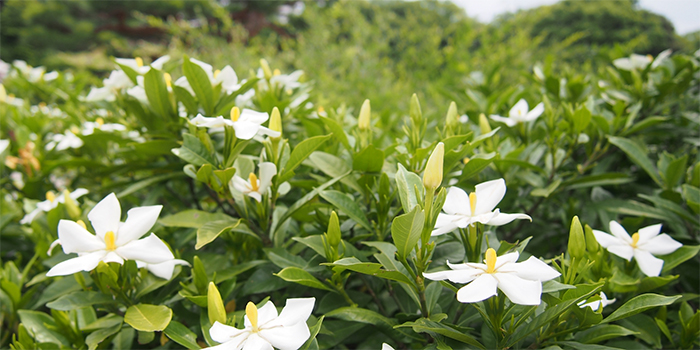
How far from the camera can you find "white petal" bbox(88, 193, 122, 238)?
91 cm

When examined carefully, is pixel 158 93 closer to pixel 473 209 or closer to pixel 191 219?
pixel 191 219

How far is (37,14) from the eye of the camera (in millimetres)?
15664

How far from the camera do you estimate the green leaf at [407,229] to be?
0.74 meters

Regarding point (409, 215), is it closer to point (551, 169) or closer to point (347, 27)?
point (551, 169)

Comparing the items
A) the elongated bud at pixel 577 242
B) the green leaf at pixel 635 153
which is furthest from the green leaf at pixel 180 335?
the green leaf at pixel 635 153

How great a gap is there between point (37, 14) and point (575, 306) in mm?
20323

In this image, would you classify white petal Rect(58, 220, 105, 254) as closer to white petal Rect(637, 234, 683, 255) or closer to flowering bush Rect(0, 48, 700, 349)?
flowering bush Rect(0, 48, 700, 349)

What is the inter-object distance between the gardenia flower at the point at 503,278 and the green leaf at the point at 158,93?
1.00 m

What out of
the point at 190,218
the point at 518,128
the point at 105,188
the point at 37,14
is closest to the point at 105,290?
the point at 190,218

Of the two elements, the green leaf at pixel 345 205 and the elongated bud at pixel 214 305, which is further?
the green leaf at pixel 345 205

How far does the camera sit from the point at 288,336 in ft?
2.40

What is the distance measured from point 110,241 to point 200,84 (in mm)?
546

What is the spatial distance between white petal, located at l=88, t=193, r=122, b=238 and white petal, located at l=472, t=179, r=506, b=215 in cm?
79

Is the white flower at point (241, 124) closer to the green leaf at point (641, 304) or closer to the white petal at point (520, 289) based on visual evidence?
the white petal at point (520, 289)
